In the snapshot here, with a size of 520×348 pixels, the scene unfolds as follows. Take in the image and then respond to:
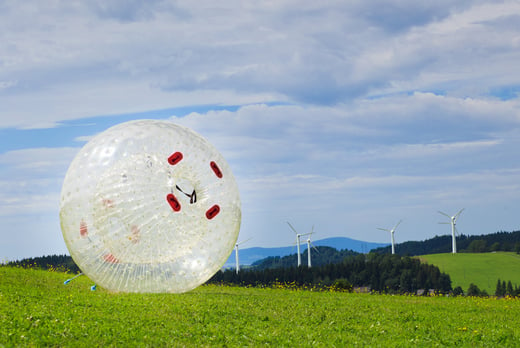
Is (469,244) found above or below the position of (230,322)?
below

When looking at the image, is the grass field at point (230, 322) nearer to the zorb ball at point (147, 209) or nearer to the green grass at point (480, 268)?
the zorb ball at point (147, 209)

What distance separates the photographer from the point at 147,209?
784 inches

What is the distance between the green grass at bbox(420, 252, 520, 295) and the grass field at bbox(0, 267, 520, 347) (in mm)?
79287

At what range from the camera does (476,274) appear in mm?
104062

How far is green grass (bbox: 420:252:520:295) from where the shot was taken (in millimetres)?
99350

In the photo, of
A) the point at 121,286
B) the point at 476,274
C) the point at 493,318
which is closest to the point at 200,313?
the point at 121,286

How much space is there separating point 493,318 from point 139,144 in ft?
48.7

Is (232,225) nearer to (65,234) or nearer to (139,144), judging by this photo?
(139,144)

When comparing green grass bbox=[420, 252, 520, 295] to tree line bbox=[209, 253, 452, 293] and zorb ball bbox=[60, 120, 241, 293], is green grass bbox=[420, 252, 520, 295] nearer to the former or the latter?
tree line bbox=[209, 253, 452, 293]

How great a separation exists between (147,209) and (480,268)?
102 meters

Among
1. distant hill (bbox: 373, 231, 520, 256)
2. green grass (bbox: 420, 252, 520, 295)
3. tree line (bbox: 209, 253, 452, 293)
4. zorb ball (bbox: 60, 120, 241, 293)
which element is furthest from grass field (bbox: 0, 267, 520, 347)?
distant hill (bbox: 373, 231, 520, 256)

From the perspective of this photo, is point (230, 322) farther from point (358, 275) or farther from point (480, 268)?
point (480, 268)

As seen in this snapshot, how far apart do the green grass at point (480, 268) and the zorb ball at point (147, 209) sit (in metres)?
81.6

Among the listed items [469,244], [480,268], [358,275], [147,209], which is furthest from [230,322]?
[469,244]
